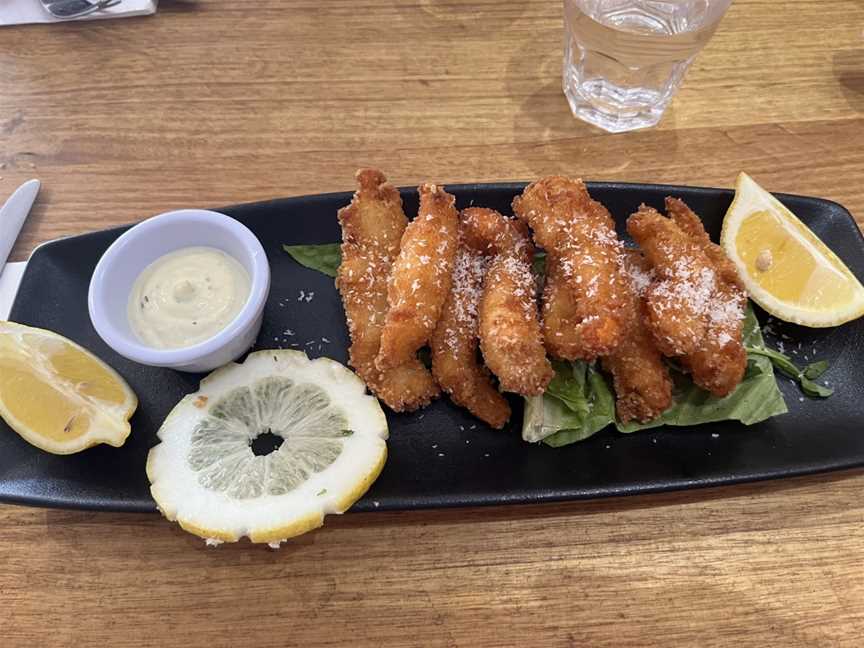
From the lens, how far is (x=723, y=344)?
1882 millimetres

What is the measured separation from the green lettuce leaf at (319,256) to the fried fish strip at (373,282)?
0.45ft

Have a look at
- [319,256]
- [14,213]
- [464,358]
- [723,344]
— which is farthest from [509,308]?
[14,213]

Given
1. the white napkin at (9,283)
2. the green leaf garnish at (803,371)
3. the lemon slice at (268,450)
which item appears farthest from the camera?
the white napkin at (9,283)

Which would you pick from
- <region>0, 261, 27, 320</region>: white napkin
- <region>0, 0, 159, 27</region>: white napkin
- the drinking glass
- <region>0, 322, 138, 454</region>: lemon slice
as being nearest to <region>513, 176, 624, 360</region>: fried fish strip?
the drinking glass

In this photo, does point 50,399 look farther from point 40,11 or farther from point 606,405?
point 40,11

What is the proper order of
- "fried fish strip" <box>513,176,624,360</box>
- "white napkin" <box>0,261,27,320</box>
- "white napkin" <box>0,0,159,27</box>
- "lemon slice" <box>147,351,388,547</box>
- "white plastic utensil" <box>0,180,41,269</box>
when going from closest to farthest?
"lemon slice" <box>147,351,388,547</box> → "fried fish strip" <box>513,176,624,360</box> → "white napkin" <box>0,261,27,320</box> → "white plastic utensil" <box>0,180,41,269</box> → "white napkin" <box>0,0,159,27</box>

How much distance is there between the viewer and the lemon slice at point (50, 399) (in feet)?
6.02

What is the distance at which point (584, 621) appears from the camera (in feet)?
5.83

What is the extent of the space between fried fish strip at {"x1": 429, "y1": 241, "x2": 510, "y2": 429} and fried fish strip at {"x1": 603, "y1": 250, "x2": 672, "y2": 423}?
34 cm

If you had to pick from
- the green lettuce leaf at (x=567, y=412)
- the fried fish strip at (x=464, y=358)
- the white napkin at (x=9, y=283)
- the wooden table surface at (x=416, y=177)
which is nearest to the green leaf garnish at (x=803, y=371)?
the wooden table surface at (x=416, y=177)

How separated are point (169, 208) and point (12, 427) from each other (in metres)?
1.06

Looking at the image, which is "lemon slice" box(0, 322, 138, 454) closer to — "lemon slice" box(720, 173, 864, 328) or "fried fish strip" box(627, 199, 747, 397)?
"fried fish strip" box(627, 199, 747, 397)

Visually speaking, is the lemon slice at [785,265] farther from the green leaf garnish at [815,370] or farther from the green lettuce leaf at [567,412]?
the green lettuce leaf at [567,412]

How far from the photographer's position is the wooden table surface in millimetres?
1789
